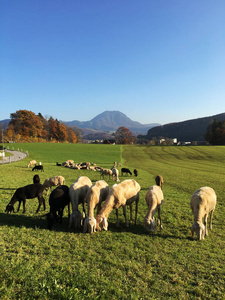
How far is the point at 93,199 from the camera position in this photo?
8.00 m

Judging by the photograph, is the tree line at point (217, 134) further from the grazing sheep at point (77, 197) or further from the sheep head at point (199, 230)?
the grazing sheep at point (77, 197)

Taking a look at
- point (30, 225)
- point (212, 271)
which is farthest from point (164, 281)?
Result: point (30, 225)

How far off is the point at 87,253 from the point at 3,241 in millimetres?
3063

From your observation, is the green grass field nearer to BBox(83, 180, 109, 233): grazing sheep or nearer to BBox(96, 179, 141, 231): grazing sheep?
BBox(83, 180, 109, 233): grazing sheep

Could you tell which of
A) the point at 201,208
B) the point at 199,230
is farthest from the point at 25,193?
the point at 201,208

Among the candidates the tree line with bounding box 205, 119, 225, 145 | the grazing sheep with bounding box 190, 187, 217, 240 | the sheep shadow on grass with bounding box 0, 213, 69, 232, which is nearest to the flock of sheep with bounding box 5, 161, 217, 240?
the grazing sheep with bounding box 190, 187, 217, 240

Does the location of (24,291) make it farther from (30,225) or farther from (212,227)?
(212,227)

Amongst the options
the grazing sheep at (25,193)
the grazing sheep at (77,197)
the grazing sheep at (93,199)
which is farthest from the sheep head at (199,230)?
the grazing sheep at (25,193)

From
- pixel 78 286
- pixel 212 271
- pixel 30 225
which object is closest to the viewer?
pixel 78 286

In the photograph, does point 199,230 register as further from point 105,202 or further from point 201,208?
point 105,202

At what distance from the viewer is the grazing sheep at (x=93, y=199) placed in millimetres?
7375

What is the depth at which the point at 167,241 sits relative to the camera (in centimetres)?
726

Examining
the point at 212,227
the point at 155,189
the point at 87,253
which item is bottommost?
the point at 212,227

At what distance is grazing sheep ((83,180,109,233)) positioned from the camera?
7375 millimetres
